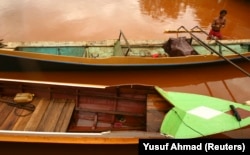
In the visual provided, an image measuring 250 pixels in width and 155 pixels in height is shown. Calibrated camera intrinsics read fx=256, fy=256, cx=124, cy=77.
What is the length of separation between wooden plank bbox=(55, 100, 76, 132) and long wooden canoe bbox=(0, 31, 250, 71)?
1.83 metres

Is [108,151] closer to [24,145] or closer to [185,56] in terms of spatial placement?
[24,145]

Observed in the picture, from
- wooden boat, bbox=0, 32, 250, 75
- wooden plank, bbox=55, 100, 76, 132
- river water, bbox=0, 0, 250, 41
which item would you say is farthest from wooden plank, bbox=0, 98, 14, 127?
river water, bbox=0, 0, 250, 41

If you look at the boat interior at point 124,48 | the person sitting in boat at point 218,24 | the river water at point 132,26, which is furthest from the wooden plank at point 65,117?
the person sitting in boat at point 218,24

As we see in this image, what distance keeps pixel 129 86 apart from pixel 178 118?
126 cm

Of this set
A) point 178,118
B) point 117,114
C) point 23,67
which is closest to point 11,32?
point 23,67

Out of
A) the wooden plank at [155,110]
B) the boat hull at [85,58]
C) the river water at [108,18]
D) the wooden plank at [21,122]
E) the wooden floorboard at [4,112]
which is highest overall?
the river water at [108,18]

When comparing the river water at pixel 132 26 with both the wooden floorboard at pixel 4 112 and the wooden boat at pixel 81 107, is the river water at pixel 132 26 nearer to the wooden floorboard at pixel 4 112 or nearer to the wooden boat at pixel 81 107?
the wooden boat at pixel 81 107

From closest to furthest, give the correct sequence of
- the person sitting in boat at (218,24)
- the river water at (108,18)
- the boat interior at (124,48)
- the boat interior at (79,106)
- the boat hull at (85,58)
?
the boat interior at (79,106) → the boat hull at (85,58) → the boat interior at (124,48) → the person sitting in boat at (218,24) → the river water at (108,18)

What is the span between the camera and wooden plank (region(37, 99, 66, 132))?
517 cm

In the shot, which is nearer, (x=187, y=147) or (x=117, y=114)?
(x=187, y=147)

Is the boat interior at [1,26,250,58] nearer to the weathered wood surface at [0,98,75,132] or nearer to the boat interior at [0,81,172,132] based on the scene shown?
the boat interior at [0,81,172,132]

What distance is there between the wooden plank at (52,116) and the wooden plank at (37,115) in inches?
3.1

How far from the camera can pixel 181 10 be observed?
43.3 ft

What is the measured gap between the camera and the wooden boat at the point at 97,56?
→ 708 centimetres
